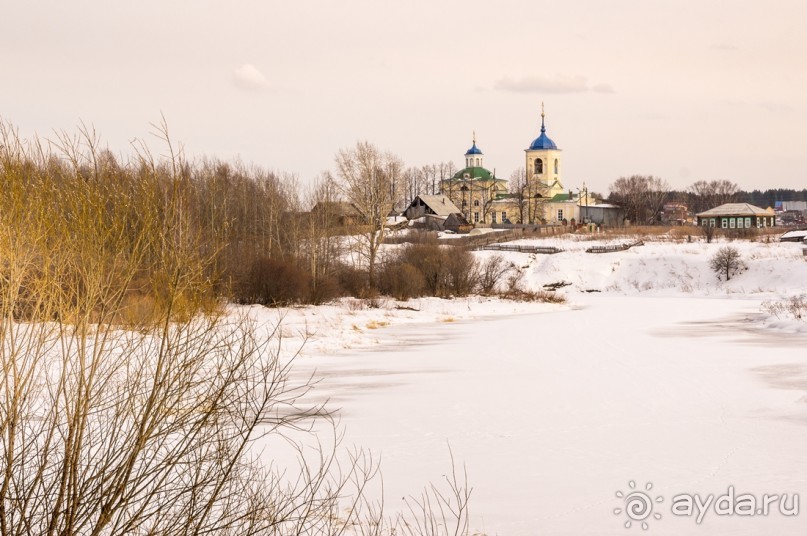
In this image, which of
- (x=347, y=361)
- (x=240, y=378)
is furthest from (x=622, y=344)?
(x=240, y=378)

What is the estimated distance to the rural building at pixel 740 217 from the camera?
270 ft

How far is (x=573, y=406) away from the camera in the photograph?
1451 cm

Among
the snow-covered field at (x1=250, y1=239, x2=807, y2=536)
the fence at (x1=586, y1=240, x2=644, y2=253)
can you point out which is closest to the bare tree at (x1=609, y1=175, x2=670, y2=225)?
the fence at (x1=586, y1=240, x2=644, y2=253)

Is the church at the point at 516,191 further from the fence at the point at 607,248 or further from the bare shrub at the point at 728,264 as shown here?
the bare shrub at the point at 728,264

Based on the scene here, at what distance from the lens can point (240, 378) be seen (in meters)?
5.89

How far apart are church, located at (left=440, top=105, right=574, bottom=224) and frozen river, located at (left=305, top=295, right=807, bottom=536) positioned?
6553 centimetres

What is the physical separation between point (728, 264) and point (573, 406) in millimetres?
36606

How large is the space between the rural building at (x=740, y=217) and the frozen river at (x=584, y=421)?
6246cm

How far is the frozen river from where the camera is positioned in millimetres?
9180

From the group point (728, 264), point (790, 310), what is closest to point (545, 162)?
point (728, 264)

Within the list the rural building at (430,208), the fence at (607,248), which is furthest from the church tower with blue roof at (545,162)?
the fence at (607,248)

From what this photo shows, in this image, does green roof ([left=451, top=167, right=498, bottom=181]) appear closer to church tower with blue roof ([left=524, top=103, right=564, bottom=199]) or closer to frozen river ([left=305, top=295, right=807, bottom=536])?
church tower with blue roof ([left=524, top=103, right=564, bottom=199])

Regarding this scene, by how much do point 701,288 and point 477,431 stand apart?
3805cm

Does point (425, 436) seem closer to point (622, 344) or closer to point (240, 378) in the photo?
point (240, 378)
